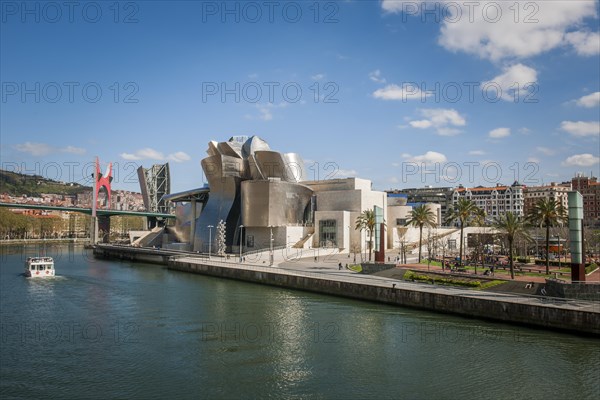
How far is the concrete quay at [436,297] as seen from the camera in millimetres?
25750

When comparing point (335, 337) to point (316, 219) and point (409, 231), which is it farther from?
point (409, 231)

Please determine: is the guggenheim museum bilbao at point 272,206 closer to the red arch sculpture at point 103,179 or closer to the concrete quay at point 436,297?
the concrete quay at point 436,297

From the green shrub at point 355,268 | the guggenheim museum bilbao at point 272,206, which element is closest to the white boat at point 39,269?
the guggenheim museum bilbao at point 272,206

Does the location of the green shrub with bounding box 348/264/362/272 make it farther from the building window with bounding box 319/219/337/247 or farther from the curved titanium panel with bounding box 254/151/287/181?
the curved titanium panel with bounding box 254/151/287/181

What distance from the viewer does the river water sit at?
1816cm

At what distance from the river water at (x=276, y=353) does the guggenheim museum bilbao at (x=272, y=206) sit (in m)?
35.4

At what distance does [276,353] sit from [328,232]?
162 ft

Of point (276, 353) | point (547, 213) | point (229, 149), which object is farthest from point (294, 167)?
point (276, 353)

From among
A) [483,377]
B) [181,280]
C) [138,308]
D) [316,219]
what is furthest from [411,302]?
[316,219]

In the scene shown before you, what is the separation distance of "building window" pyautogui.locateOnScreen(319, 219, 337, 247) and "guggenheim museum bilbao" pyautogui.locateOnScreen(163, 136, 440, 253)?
0.05m

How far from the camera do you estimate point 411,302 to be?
33000 millimetres

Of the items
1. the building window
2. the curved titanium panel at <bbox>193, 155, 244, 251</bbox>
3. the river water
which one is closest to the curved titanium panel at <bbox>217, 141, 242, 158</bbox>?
the curved titanium panel at <bbox>193, 155, 244, 251</bbox>

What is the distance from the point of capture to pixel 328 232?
234 feet

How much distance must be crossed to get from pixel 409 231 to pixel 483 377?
5864 centimetres
